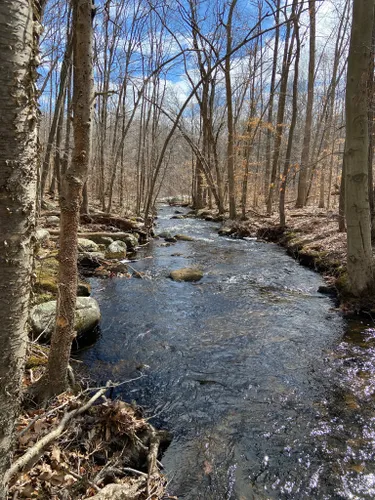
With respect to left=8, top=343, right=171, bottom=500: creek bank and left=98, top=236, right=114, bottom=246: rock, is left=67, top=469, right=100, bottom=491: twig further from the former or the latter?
left=98, top=236, right=114, bottom=246: rock

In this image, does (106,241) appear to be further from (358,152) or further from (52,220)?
(358,152)

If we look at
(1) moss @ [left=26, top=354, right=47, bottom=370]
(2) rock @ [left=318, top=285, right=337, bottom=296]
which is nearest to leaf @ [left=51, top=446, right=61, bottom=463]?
(1) moss @ [left=26, top=354, right=47, bottom=370]

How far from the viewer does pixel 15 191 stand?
1.19m

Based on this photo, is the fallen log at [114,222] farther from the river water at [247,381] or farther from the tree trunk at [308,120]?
the tree trunk at [308,120]

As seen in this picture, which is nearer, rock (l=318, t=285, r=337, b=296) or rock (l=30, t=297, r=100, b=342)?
rock (l=30, t=297, r=100, b=342)

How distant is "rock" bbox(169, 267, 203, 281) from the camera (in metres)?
8.87

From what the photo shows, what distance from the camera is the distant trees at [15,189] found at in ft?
3.63

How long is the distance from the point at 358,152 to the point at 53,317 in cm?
615

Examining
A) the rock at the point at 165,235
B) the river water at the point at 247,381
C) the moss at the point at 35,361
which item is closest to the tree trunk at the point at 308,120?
the rock at the point at 165,235

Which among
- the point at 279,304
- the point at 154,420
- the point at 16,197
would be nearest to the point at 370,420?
the point at 154,420

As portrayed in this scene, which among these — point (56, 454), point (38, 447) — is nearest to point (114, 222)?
point (56, 454)

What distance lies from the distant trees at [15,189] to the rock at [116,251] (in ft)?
29.7

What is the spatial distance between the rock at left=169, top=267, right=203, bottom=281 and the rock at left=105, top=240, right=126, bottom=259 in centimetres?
242

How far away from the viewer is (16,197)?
120 cm
